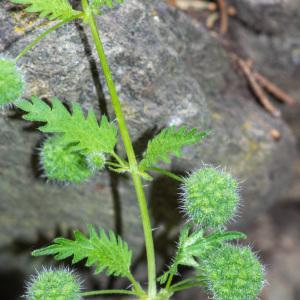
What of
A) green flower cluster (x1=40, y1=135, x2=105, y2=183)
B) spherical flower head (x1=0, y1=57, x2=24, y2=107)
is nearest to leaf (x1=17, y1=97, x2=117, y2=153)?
spherical flower head (x1=0, y1=57, x2=24, y2=107)

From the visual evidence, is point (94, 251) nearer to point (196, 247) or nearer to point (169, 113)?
point (196, 247)

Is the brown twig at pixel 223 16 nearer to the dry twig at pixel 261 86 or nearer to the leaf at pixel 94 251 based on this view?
the dry twig at pixel 261 86

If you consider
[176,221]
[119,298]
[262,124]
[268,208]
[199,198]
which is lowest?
[119,298]

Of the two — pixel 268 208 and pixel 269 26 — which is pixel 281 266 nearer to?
pixel 268 208

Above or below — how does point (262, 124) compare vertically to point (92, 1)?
below

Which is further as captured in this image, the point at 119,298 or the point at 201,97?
the point at 119,298

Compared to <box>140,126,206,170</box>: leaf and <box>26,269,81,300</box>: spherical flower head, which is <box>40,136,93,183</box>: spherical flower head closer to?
<box>140,126,206,170</box>: leaf

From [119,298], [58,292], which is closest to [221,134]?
[58,292]
